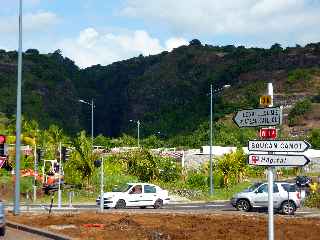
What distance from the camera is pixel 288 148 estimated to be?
11.4 metres

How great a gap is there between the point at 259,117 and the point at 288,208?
66.1 ft

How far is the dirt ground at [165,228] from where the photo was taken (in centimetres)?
1783

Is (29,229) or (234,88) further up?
(234,88)

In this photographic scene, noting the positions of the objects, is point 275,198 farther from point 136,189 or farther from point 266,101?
point 266,101

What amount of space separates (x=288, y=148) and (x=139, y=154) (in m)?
46.3

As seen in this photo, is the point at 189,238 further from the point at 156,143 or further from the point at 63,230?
the point at 156,143

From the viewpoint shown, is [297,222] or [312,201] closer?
[297,222]

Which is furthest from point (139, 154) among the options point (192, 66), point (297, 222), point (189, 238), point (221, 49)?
point (221, 49)

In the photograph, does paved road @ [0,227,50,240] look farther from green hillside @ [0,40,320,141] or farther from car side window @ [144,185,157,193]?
green hillside @ [0,40,320,141]

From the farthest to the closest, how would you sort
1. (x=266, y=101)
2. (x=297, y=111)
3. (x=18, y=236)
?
(x=297, y=111) < (x=18, y=236) < (x=266, y=101)

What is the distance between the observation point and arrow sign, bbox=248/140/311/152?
11211 millimetres

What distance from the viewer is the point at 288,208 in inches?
1225

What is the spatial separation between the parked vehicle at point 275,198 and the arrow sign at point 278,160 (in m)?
19.4

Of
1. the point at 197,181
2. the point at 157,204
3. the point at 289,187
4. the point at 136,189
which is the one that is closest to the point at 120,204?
the point at 136,189
